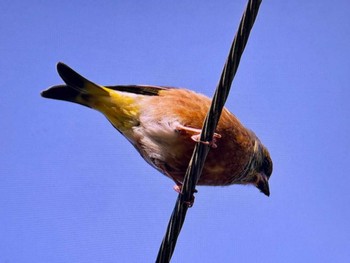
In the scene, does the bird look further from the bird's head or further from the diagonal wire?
the diagonal wire

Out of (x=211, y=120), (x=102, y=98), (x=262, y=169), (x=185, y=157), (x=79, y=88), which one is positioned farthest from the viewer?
(x=262, y=169)

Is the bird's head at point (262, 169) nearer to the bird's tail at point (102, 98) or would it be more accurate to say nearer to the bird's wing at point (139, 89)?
the bird's wing at point (139, 89)

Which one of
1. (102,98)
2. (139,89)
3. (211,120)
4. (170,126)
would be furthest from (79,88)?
(211,120)

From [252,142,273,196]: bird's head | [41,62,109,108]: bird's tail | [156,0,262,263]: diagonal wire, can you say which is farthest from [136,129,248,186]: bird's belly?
[156,0,262,263]: diagonal wire

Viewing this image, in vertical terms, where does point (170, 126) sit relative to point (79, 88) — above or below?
below

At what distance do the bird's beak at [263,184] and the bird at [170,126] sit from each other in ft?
0.89

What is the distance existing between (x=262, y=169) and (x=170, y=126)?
1451mm

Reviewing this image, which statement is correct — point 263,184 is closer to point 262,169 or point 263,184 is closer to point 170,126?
point 262,169

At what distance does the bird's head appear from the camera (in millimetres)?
5387

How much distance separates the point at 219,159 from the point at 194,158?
1.24 metres

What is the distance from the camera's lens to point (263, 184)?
5.75 m

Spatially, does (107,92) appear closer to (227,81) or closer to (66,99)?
(66,99)

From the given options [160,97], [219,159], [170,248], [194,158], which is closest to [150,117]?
[160,97]

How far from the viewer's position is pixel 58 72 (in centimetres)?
516
